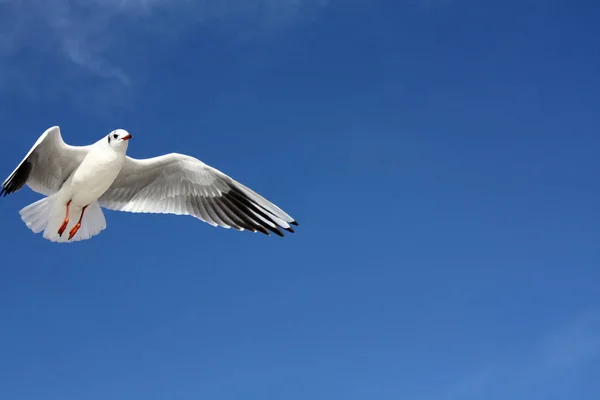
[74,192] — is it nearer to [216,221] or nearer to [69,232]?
[69,232]

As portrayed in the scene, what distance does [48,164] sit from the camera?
8.00 meters

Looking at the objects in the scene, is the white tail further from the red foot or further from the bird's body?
the bird's body

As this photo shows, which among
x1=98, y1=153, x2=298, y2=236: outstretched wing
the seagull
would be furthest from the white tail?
x1=98, y1=153, x2=298, y2=236: outstretched wing

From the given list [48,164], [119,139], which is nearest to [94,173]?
[119,139]

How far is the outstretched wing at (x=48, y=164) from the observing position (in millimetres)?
7641

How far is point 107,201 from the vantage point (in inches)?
344

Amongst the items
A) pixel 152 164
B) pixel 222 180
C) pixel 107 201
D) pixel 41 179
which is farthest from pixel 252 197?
pixel 41 179

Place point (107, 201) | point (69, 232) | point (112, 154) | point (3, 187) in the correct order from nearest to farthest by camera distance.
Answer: point (3, 187) < point (112, 154) < point (69, 232) < point (107, 201)

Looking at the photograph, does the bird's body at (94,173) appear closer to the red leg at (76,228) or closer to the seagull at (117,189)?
the seagull at (117,189)

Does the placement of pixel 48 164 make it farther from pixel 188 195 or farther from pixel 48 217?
pixel 188 195

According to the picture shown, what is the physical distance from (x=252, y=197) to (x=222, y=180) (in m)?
0.45

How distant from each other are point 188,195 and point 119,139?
4.37 ft

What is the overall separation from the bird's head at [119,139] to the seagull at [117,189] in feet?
0.04

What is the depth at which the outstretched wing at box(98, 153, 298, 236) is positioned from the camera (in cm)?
835
